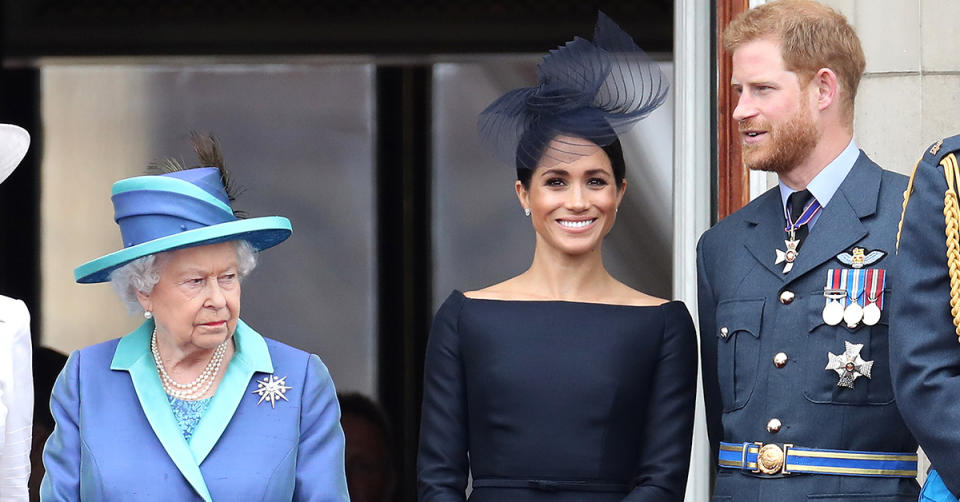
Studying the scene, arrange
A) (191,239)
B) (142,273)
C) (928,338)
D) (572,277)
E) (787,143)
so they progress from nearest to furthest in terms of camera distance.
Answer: (928,338), (191,239), (142,273), (787,143), (572,277)

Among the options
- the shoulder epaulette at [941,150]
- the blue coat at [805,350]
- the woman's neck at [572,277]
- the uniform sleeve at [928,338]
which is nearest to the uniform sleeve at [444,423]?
the woman's neck at [572,277]

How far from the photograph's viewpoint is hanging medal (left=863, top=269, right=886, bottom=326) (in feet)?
11.3

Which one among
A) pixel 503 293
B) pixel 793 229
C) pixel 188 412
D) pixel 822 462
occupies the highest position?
pixel 793 229

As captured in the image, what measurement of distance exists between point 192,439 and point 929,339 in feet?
5.05

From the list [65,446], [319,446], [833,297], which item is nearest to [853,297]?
[833,297]

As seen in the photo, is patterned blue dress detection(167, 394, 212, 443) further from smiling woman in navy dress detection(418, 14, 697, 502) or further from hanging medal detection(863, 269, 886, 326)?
hanging medal detection(863, 269, 886, 326)

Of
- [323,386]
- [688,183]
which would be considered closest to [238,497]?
[323,386]

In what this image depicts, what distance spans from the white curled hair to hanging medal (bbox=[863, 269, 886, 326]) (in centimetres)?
135

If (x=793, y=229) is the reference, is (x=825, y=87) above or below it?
above

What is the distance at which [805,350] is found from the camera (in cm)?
350

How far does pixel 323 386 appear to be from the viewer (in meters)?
3.60

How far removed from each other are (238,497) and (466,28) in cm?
396

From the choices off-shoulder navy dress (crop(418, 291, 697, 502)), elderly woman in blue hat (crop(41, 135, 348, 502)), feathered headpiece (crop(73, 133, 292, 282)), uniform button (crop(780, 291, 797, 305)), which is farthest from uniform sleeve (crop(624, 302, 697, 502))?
feathered headpiece (crop(73, 133, 292, 282))

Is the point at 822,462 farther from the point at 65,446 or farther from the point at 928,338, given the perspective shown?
the point at 65,446
